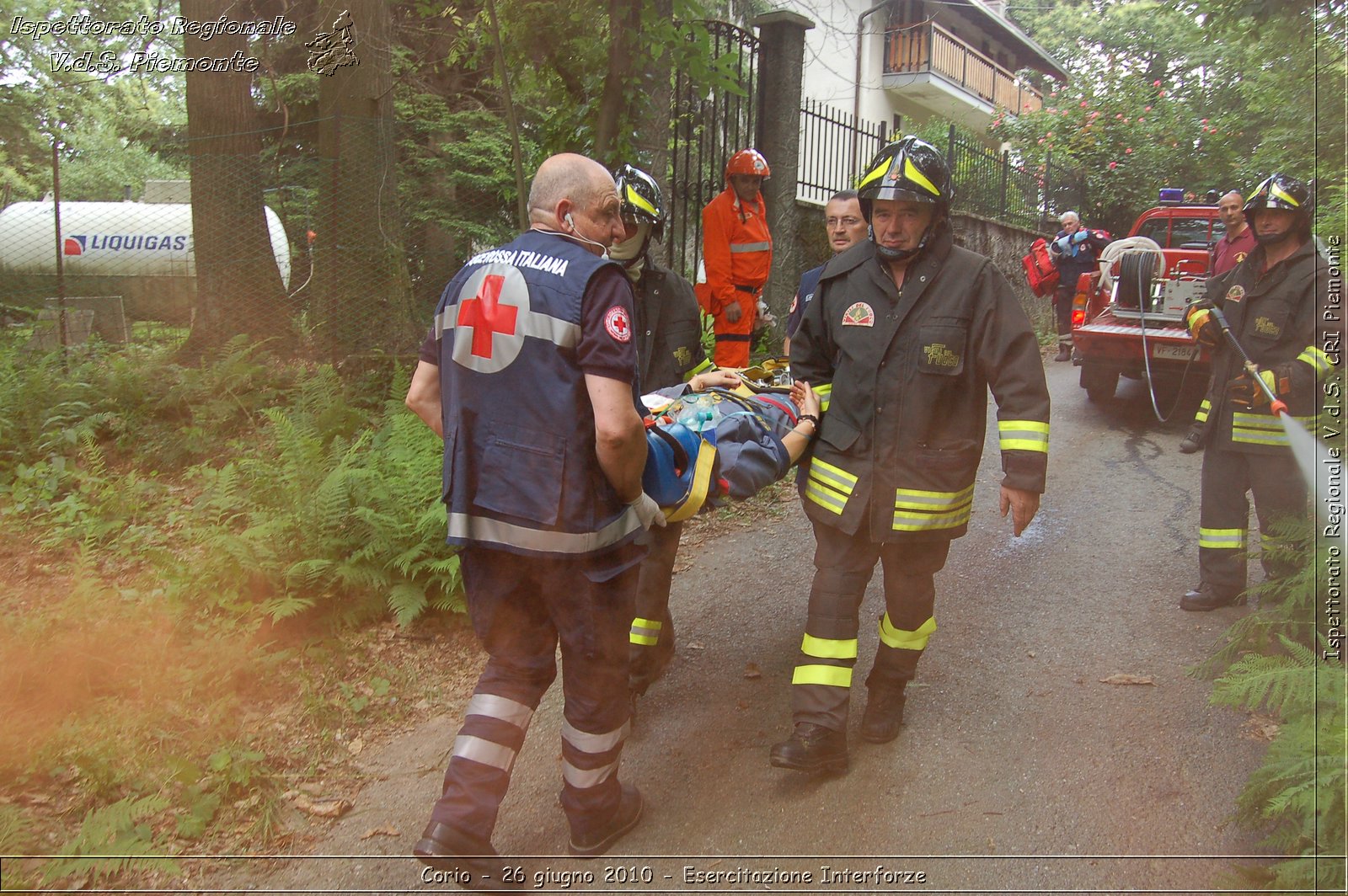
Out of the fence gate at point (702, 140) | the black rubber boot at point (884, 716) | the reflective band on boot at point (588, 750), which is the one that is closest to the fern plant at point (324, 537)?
the reflective band on boot at point (588, 750)

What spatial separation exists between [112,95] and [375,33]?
10.2 meters

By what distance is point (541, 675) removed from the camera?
119 inches

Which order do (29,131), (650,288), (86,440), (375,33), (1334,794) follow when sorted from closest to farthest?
(1334,794), (650,288), (86,440), (375,33), (29,131)

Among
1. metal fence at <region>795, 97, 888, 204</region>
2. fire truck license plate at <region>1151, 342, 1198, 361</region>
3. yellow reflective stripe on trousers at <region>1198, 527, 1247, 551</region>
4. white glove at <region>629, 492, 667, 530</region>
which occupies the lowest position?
yellow reflective stripe on trousers at <region>1198, 527, 1247, 551</region>

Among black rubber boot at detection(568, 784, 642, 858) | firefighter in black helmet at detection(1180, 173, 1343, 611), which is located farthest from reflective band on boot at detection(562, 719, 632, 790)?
firefighter in black helmet at detection(1180, 173, 1343, 611)

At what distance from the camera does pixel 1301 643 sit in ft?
11.8

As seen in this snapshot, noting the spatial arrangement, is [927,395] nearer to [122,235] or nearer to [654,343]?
[654,343]

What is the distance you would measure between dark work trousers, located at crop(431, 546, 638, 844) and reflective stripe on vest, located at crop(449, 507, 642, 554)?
0.23 feet

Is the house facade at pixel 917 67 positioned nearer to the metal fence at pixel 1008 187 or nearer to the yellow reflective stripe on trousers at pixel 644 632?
the metal fence at pixel 1008 187

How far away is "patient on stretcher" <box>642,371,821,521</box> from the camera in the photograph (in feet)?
10.6

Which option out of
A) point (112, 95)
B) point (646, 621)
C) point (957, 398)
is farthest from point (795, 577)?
point (112, 95)

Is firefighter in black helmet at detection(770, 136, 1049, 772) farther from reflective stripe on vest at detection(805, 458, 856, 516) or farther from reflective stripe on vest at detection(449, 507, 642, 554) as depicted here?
reflective stripe on vest at detection(449, 507, 642, 554)

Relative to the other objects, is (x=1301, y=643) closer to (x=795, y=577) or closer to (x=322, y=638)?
(x=795, y=577)

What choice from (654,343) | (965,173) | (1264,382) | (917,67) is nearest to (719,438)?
(654,343)
